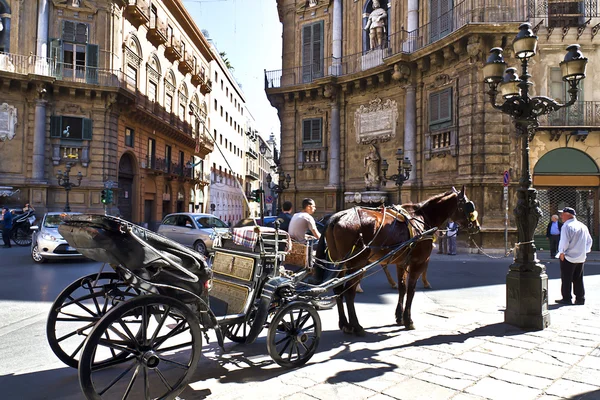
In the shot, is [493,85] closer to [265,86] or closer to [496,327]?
[496,327]

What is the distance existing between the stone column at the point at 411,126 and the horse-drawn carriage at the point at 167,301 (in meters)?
14.3

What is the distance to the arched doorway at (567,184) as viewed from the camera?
17172 millimetres

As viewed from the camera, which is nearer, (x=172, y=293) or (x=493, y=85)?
(x=172, y=293)

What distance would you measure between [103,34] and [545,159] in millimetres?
25903

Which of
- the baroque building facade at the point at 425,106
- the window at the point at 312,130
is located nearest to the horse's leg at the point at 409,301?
the baroque building facade at the point at 425,106

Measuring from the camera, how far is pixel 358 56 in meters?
22.1

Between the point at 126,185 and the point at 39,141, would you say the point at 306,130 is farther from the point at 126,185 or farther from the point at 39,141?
the point at 39,141

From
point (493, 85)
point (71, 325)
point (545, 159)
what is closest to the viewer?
point (71, 325)

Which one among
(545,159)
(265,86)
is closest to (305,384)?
(545,159)

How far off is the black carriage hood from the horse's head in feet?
14.9

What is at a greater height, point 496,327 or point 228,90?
point 228,90

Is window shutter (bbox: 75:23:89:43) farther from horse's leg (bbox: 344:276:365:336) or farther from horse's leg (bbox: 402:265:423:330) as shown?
horse's leg (bbox: 402:265:423:330)

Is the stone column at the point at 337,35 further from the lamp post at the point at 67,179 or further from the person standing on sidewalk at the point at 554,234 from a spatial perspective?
the lamp post at the point at 67,179

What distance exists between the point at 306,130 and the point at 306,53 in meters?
4.48
